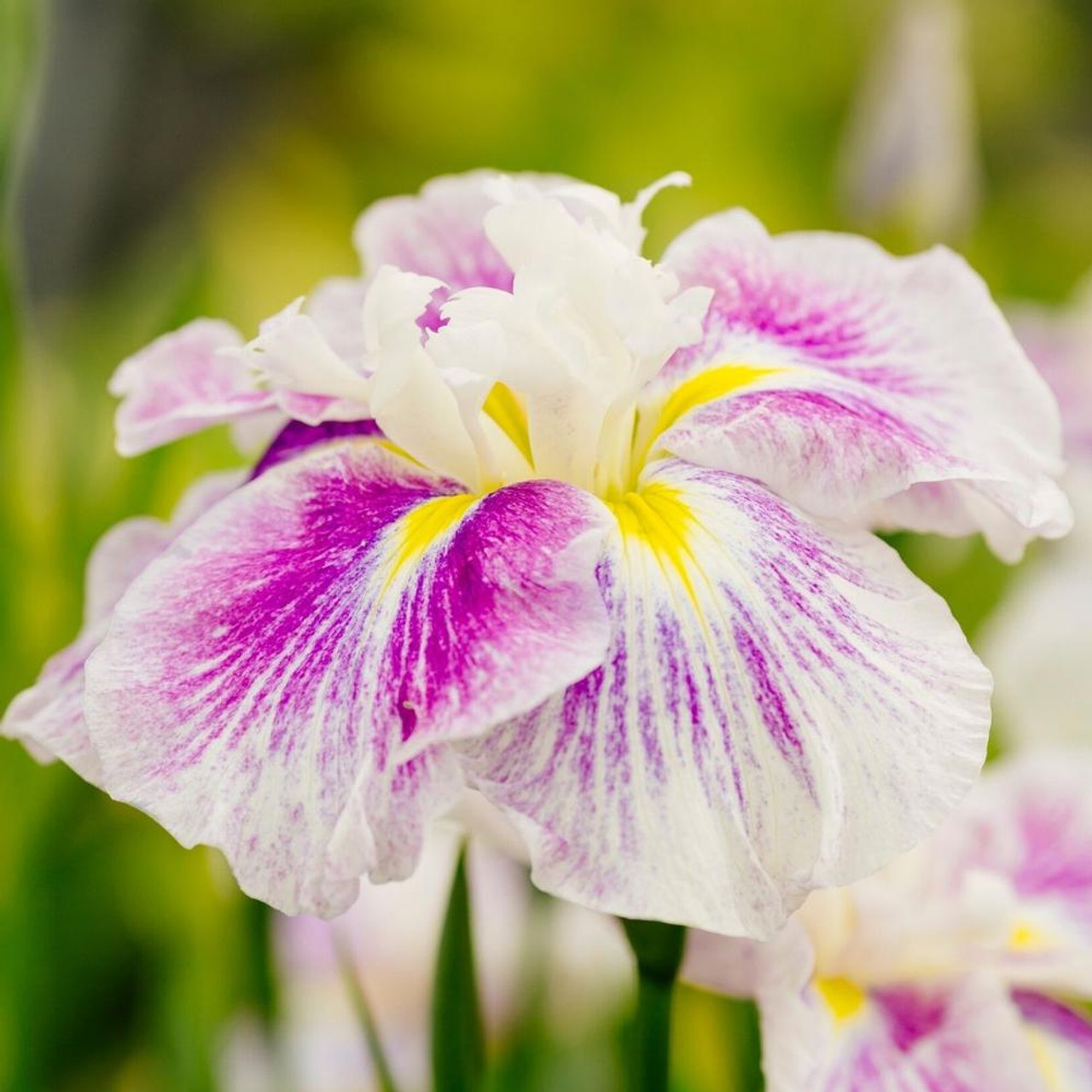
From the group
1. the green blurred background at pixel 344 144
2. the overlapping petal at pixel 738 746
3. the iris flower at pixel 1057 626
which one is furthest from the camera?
the green blurred background at pixel 344 144

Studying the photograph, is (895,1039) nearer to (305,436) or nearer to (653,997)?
(653,997)

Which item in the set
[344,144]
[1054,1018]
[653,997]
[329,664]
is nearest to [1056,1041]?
[1054,1018]

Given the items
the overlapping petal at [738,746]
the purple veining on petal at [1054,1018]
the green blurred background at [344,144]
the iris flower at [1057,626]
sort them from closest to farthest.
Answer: the overlapping petal at [738,746] → the purple veining on petal at [1054,1018] → the iris flower at [1057,626] → the green blurred background at [344,144]

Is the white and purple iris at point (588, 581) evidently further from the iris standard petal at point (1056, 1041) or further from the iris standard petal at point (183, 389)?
the iris standard petal at point (1056, 1041)

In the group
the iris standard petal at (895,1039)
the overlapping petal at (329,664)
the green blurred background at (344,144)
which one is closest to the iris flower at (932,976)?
the iris standard petal at (895,1039)

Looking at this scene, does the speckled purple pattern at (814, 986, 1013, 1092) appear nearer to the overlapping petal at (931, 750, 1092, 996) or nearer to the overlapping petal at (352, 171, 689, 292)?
the overlapping petal at (931, 750, 1092, 996)

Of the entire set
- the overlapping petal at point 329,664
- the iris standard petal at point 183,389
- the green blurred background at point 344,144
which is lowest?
the green blurred background at point 344,144
